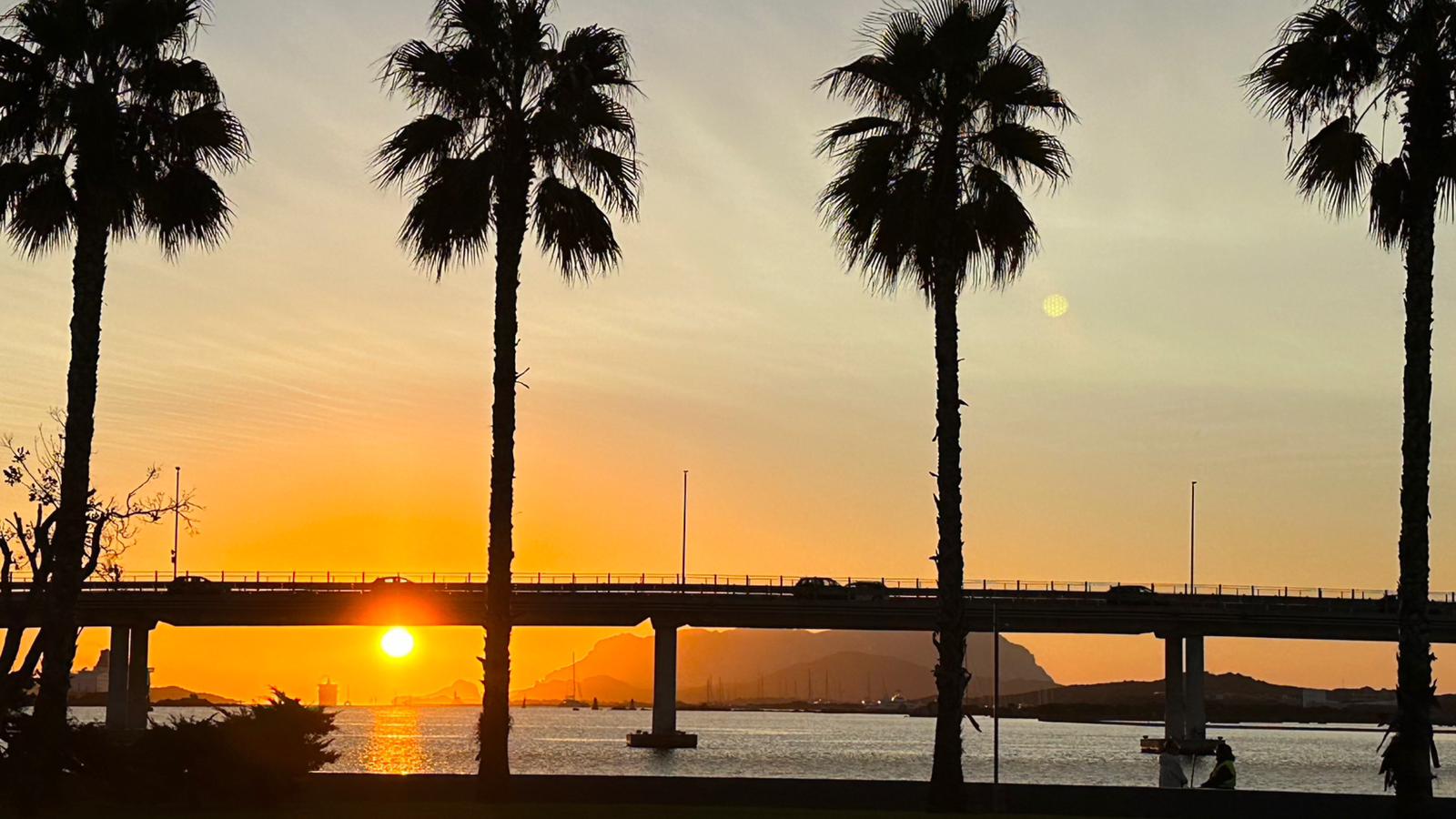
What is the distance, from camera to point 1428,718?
30.9m

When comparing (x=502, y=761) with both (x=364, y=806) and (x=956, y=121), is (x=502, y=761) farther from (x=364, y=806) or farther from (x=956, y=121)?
(x=956, y=121)

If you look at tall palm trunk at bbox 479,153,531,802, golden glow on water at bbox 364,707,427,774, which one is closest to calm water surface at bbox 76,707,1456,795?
golden glow on water at bbox 364,707,427,774

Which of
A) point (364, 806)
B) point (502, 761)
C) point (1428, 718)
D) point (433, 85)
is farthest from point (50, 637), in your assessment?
point (1428, 718)

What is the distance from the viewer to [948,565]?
118 ft

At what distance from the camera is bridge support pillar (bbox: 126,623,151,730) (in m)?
109

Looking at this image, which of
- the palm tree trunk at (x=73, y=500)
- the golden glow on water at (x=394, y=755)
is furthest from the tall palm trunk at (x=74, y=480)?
the golden glow on water at (x=394, y=755)

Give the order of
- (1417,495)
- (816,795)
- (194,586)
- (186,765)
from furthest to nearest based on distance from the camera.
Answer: (194,586) → (816,795) → (186,765) → (1417,495)

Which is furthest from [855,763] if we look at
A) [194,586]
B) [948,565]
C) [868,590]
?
[948,565]

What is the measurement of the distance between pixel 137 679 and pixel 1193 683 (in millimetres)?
62509

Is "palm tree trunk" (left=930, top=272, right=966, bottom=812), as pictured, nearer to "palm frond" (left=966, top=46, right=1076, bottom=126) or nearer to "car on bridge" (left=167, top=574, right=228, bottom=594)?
"palm frond" (left=966, top=46, right=1076, bottom=126)

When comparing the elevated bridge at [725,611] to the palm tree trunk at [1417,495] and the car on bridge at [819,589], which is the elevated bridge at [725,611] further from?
the palm tree trunk at [1417,495]

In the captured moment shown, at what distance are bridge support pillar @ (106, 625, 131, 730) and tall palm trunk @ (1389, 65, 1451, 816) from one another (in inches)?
3608

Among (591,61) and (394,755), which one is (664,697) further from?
(591,61)

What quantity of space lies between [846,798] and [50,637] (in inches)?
573
